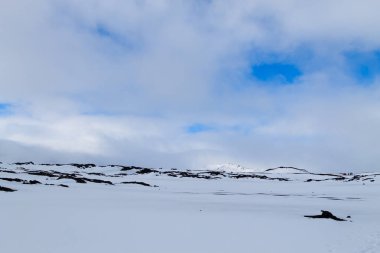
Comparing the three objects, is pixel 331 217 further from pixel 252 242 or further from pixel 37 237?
pixel 37 237

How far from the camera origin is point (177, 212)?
22.2 metres

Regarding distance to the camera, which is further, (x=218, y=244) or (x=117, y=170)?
(x=117, y=170)

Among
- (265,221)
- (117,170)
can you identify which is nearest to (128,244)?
(265,221)

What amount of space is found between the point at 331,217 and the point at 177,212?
8.48m

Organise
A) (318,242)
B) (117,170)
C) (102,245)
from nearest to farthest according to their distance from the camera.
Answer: (102,245)
(318,242)
(117,170)

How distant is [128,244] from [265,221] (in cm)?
879

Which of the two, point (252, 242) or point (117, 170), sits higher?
point (117, 170)

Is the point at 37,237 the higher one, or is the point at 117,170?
the point at 117,170

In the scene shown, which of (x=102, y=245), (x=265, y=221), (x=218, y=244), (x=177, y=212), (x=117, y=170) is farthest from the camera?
(x=117, y=170)

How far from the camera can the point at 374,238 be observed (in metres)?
17.8

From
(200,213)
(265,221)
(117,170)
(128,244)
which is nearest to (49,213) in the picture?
(128,244)

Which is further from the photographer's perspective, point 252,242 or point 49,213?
point 49,213

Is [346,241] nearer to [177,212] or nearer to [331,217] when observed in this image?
[331,217]

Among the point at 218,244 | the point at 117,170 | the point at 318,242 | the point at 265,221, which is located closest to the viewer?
the point at 218,244
